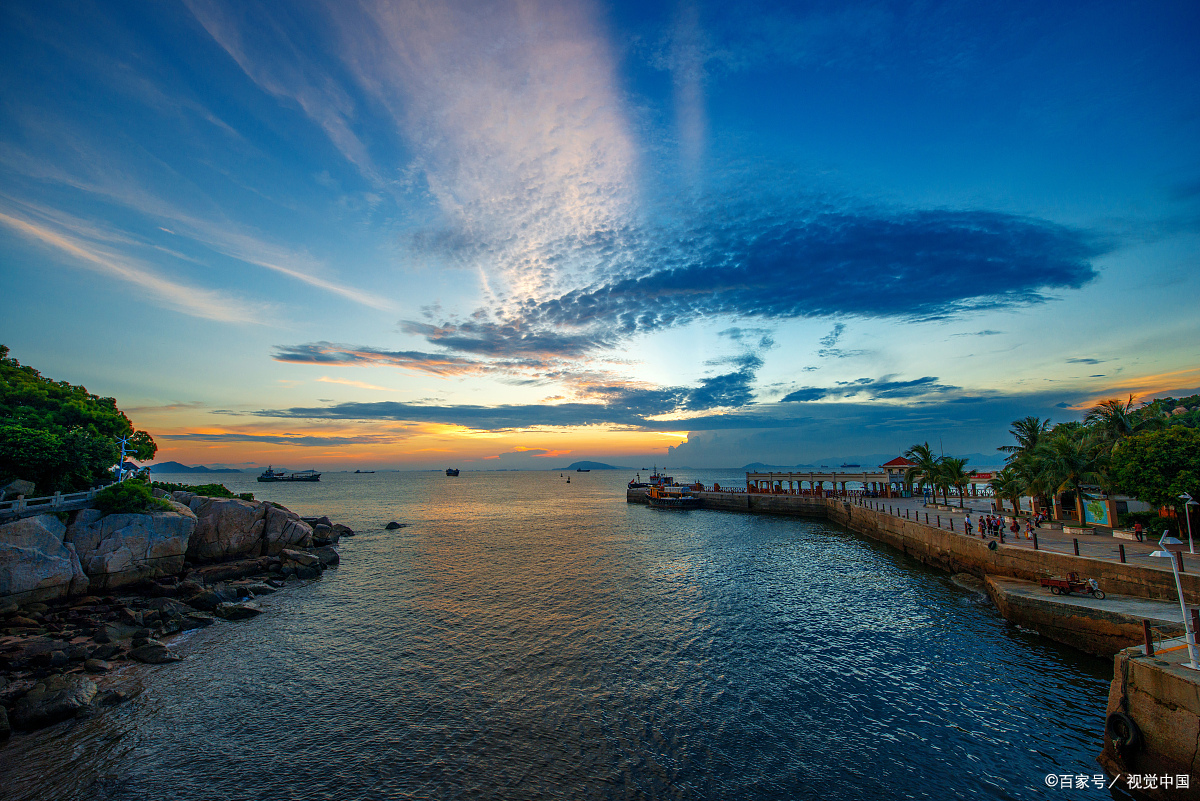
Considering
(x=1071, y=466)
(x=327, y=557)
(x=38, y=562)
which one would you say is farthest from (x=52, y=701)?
(x=1071, y=466)

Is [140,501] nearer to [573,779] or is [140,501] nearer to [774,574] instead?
[573,779]

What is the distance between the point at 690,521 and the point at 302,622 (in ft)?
178

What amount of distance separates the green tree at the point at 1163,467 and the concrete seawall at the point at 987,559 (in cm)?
732

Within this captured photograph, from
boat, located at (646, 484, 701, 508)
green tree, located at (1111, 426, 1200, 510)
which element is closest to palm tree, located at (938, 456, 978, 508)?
green tree, located at (1111, 426, 1200, 510)

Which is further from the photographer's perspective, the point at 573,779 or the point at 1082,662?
the point at 1082,662

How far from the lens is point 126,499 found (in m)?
30.9

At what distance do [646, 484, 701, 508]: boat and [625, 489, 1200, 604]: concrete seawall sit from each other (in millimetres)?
24055

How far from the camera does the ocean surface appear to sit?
1290 cm

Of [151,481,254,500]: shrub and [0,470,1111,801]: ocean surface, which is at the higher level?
[151,481,254,500]: shrub

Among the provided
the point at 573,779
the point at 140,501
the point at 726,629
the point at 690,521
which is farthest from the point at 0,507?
the point at 690,521

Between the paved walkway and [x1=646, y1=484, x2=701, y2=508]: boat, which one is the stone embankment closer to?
the paved walkway

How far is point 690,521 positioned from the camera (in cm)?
7031

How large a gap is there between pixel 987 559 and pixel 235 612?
46.8m

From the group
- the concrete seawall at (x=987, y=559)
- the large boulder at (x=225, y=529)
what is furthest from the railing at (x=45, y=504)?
the concrete seawall at (x=987, y=559)
